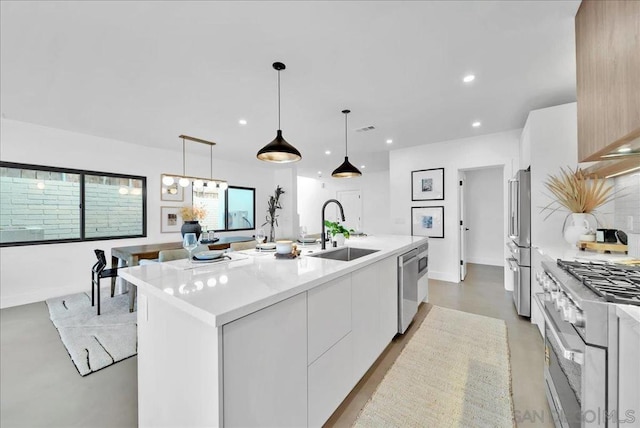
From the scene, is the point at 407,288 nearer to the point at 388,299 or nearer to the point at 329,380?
the point at 388,299

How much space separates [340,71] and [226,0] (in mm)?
1099

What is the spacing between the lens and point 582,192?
237 centimetres

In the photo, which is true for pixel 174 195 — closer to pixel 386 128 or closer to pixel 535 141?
pixel 386 128

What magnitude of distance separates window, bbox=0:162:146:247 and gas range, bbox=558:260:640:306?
5.78m

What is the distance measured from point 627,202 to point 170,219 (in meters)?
6.40

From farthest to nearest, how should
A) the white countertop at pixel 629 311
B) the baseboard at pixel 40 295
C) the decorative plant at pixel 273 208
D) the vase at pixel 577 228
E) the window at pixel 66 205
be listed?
the decorative plant at pixel 273 208
the window at pixel 66 205
the baseboard at pixel 40 295
the vase at pixel 577 228
the white countertop at pixel 629 311

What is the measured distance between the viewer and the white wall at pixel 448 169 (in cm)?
410

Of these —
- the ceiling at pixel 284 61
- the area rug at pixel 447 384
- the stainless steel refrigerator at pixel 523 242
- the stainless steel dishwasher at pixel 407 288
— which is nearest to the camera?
the area rug at pixel 447 384

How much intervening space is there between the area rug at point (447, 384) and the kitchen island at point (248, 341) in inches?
11.0

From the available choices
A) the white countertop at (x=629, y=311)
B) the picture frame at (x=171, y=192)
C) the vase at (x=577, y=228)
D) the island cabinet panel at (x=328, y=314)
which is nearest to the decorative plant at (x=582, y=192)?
the vase at (x=577, y=228)

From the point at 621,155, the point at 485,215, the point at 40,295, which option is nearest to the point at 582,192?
the point at 621,155

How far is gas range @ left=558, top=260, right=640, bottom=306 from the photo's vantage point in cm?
96

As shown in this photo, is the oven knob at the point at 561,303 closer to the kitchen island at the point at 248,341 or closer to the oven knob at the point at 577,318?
Answer: the oven knob at the point at 577,318

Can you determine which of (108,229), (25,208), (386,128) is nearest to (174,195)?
(108,229)
